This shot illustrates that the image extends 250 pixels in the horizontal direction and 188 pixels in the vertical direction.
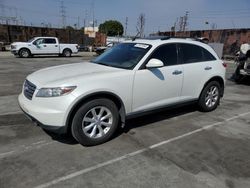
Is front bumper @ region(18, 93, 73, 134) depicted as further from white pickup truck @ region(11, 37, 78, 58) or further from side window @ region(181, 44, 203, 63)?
white pickup truck @ region(11, 37, 78, 58)

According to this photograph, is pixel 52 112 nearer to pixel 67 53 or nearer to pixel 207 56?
pixel 207 56

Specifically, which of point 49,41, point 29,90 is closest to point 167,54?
point 29,90

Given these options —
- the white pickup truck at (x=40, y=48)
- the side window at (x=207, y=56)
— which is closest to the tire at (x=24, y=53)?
the white pickup truck at (x=40, y=48)

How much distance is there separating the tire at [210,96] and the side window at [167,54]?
1296 mm

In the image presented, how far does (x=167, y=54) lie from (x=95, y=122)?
6.68 ft

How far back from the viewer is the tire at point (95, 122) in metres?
3.96

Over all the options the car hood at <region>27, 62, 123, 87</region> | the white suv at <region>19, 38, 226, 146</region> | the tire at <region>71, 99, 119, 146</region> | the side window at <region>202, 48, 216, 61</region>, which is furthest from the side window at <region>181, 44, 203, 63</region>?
the tire at <region>71, 99, 119, 146</region>

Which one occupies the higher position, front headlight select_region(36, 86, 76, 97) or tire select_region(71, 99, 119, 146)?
front headlight select_region(36, 86, 76, 97)

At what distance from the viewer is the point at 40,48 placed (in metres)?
22.7

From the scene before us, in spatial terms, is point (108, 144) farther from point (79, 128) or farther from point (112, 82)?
point (112, 82)

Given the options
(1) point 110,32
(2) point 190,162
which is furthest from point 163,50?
(1) point 110,32

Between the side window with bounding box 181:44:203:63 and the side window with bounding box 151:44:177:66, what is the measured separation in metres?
0.29

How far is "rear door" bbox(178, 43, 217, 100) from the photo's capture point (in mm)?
5426

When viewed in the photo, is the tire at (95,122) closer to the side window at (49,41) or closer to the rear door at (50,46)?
the rear door at (50,46)
